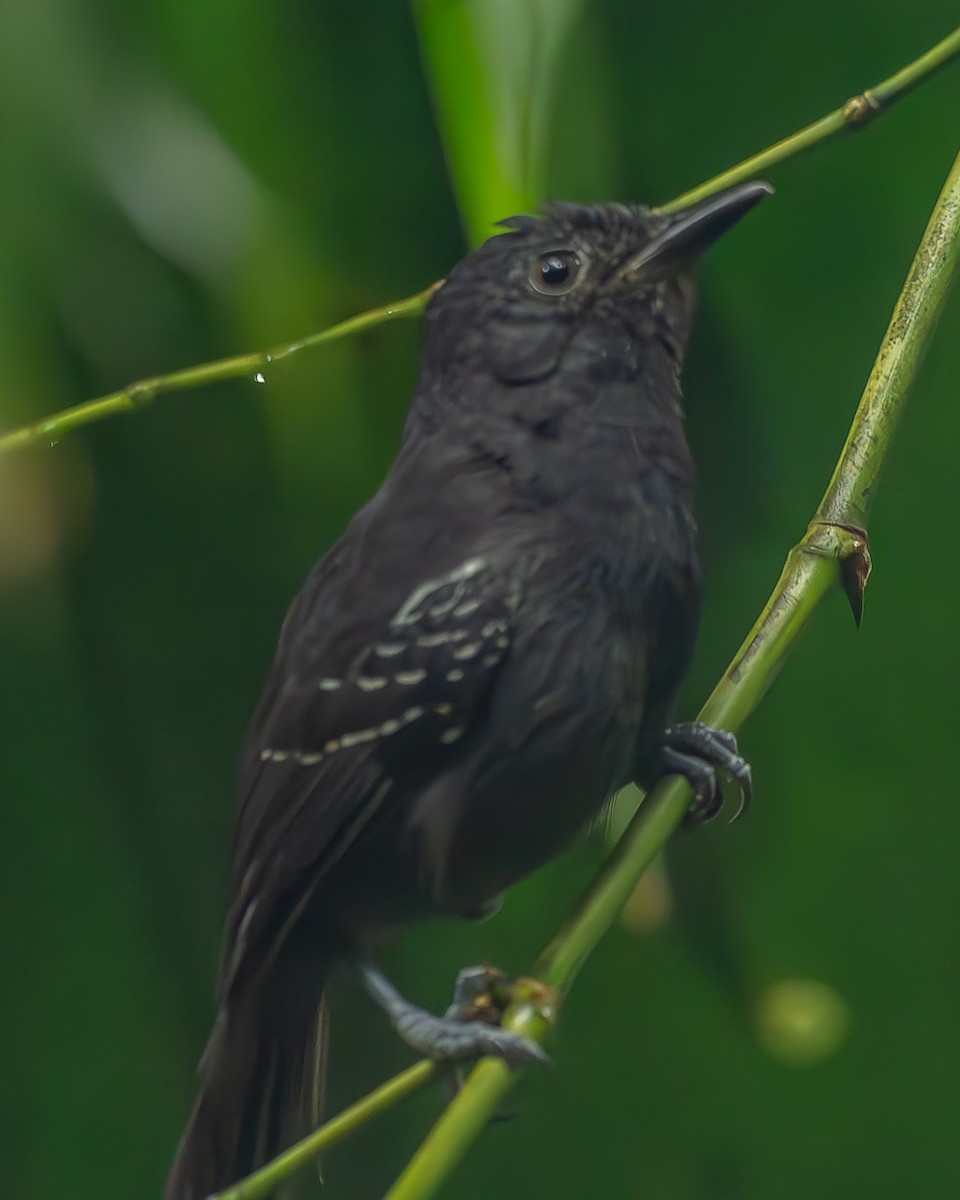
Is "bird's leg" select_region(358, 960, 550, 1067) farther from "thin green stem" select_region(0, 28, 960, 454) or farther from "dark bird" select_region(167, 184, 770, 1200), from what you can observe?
"thin green stem" select_region(0, 28, 960, 454)

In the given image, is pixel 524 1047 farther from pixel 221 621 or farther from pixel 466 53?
pixel 466 53

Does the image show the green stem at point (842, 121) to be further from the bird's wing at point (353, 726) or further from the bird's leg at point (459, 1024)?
the bird's leg at point (459, 1024)

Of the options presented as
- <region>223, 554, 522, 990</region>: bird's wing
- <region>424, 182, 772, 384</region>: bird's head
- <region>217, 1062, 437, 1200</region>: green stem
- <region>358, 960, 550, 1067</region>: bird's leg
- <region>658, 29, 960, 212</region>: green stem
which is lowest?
<region>217, 1062, 437, 1200</region>: green stem

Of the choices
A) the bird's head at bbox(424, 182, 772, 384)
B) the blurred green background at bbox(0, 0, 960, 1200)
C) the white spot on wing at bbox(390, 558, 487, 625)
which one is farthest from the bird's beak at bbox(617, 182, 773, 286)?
the white spot on wing at bbox(390, 558, 487, 625)

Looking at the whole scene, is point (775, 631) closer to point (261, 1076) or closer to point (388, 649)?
point (388, 649)

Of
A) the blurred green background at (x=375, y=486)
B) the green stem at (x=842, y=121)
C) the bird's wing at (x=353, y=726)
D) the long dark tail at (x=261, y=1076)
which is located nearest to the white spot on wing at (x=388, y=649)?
the bird's wing at (x=353, y=726)

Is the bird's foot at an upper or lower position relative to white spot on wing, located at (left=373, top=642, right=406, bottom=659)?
lower
